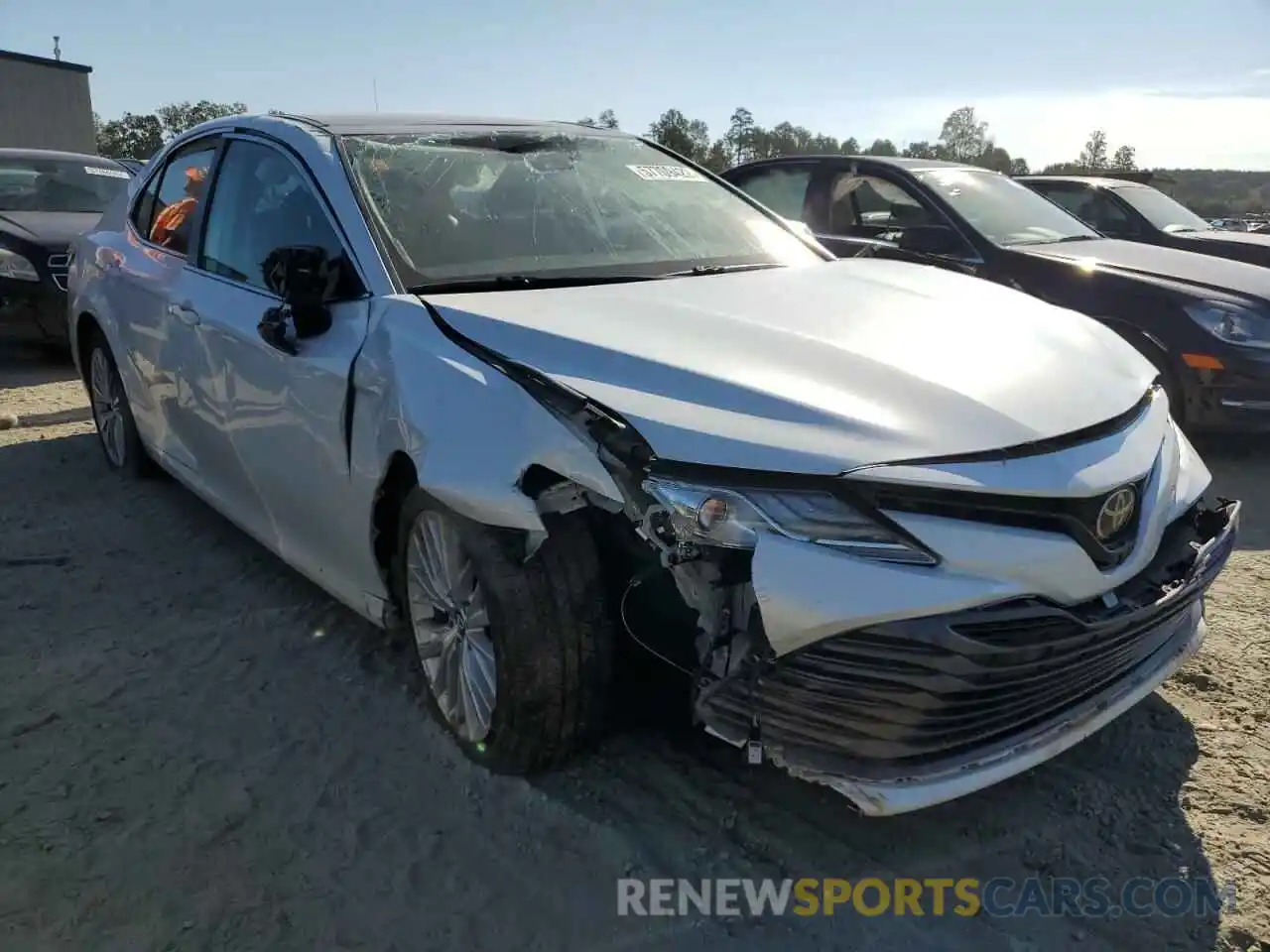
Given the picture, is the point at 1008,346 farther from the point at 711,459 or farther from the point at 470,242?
the point at 470,242

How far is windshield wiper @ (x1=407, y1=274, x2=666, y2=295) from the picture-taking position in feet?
9.09

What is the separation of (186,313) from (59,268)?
195 inches

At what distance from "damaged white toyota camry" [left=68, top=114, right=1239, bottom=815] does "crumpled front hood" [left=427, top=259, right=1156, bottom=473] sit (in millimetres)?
11

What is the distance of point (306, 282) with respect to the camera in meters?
2.80

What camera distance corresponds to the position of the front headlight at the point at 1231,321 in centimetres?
527

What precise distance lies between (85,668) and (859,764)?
2493 mm

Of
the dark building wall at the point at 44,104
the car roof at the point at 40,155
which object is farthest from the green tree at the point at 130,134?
the car roof at the point at 40,155

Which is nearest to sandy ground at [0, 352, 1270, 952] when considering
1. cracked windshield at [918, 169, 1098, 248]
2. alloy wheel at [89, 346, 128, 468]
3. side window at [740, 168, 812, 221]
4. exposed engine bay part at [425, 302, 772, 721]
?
exposed engine bay part at [425, 302, 772, 721]

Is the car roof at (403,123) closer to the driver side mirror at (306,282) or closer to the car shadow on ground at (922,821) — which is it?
the driver side mirror at (306,282)

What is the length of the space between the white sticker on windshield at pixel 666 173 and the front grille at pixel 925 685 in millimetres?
2200

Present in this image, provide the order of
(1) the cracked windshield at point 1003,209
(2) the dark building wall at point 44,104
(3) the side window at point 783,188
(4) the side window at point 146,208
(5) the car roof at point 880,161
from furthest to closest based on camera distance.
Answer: (2) the dark building wall at point 44,104, (3) the side window at point 783,188, (5) the car roof at point 880,161, (1) the cracked windshield at point 1003,209, (4) the side window at point 146,208

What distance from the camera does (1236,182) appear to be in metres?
83.2

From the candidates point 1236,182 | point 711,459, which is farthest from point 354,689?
point 1236,182

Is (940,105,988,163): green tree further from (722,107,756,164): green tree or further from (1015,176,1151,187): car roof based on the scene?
(1015,176,1151,187): car roof
